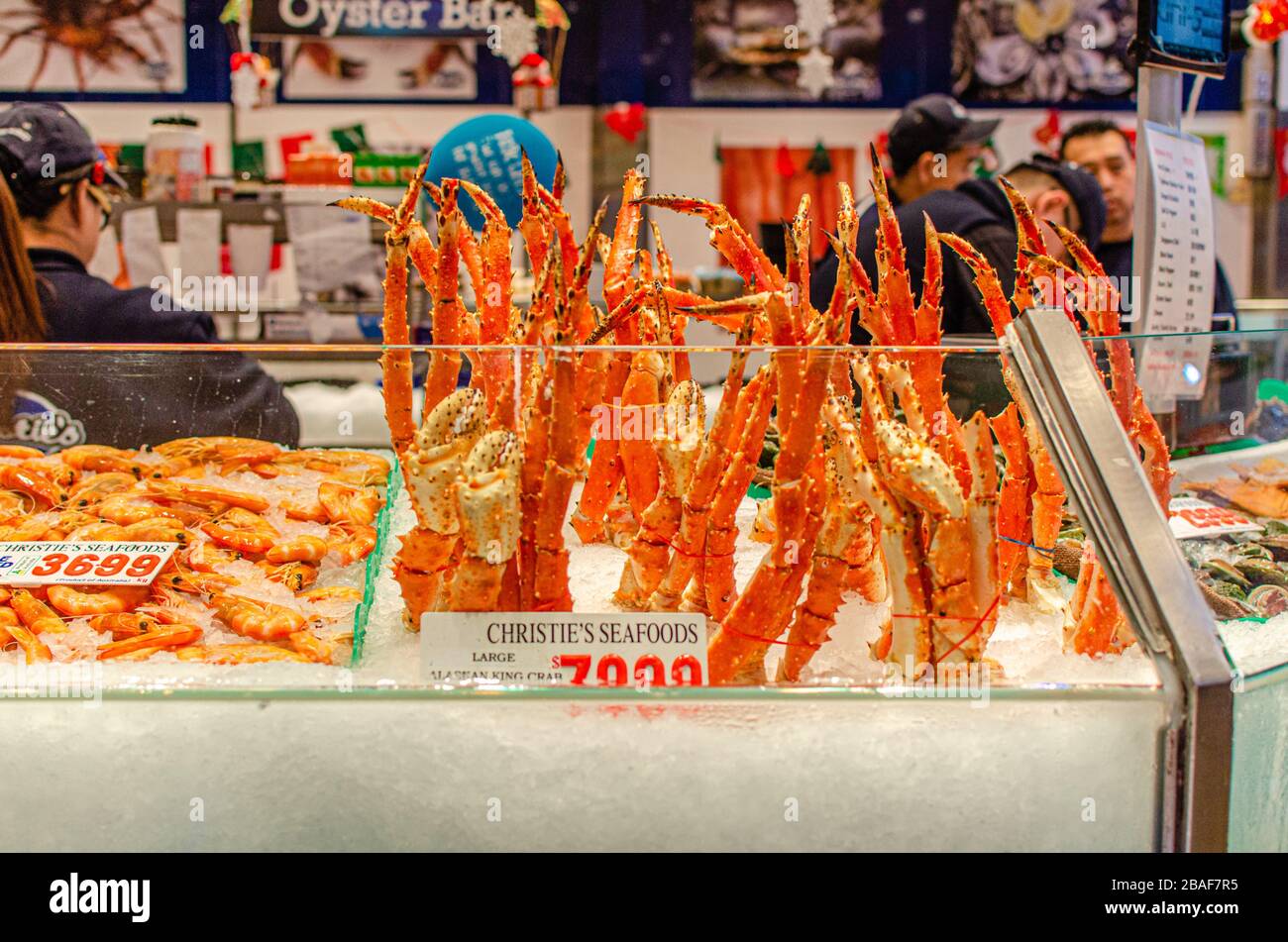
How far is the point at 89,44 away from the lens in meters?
6.75

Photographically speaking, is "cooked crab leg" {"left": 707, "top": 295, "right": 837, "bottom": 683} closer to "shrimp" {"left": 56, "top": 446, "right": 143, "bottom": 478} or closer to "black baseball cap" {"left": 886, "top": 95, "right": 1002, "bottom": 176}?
"shrimp" {"left": 56, "top": 446, "right": 143, "bottom": 478}

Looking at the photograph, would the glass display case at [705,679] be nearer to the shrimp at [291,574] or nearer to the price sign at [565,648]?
the price sign at [565,648]

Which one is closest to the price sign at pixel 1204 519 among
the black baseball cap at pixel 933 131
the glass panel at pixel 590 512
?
the glass panel at pixel 590 512

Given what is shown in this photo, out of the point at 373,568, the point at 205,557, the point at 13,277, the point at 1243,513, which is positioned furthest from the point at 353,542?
the point at 13,277

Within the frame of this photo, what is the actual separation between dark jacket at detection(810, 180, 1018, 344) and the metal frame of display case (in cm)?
Answer: 178

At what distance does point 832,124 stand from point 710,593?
6685 millimetres

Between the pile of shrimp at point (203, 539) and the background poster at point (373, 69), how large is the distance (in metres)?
5.79

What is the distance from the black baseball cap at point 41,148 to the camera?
2.82 meters

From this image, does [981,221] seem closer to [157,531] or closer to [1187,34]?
[1187,34]

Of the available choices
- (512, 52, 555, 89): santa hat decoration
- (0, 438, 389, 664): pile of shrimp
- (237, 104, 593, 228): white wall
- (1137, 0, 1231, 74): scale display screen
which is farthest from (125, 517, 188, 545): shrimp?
(237, 104, 593, 228): white wall

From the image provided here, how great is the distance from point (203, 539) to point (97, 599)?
0.23m

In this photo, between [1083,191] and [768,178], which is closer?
[1083,191]
